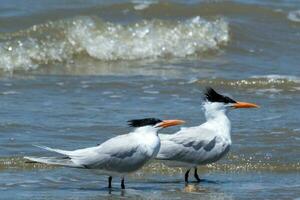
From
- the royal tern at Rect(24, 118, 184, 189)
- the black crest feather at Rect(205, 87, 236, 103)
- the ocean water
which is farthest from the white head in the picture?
the royal tern at Rect(24, 118, 184, 189)

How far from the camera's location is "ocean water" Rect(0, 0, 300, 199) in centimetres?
909

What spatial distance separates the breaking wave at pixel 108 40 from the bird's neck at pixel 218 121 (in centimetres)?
582

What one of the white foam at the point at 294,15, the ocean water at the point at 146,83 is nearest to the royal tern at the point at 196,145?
the ocean water at the point at 146,83

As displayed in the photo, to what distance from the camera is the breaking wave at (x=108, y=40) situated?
51.3 ft

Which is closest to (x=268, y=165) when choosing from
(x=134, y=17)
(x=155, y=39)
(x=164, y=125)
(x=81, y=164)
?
(x=164, y=125)

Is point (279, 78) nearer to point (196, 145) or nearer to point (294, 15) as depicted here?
point (294, 15)

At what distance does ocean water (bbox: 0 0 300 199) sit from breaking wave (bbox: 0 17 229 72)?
0.02m

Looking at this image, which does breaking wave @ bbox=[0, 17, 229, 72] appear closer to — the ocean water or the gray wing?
the ocean water

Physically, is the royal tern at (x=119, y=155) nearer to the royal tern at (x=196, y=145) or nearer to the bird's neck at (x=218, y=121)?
the royal tern at (x=196, y=145)

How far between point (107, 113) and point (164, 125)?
10.1 ft

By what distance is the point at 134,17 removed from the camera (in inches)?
704

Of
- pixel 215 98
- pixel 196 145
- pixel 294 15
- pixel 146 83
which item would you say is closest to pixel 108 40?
pixel 146 83

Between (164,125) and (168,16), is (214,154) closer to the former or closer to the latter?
→ (164,125)

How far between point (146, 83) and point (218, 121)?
13.3 ft
